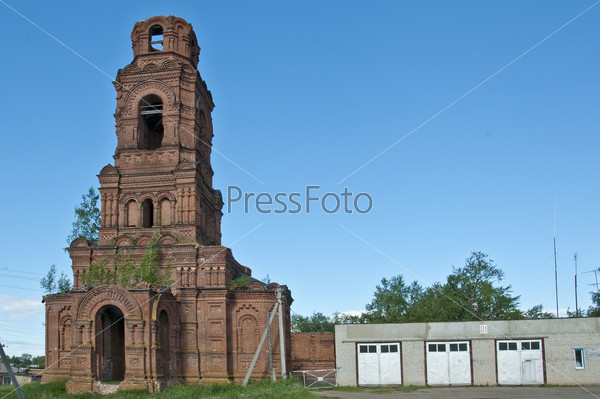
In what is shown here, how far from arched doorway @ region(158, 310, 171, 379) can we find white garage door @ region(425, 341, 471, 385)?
12840 millimetres

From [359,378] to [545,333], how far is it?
30.2ft

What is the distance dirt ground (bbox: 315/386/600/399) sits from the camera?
25.6 metres

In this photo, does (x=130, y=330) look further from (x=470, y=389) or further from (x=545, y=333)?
(x=545, y=333)

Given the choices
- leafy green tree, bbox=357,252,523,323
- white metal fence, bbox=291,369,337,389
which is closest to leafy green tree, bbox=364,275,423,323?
leafy green tree, bbox=357,252,523,323

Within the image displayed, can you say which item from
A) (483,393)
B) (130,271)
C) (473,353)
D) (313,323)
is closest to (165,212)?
(130,271)

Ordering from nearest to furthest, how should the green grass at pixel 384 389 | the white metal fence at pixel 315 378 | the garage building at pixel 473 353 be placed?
the green grass at pixel 384 389 → the garage building at pixel 473 353 → the white metal fence at pixel 315 378

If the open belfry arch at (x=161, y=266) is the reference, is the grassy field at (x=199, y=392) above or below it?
below

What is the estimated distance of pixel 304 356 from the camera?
142ft

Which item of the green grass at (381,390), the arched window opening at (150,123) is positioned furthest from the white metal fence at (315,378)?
the arched window opening at (150,123)

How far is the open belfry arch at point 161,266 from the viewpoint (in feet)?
99.5

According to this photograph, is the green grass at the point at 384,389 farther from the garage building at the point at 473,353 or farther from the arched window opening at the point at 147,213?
the arched window opening at the point at 147,213

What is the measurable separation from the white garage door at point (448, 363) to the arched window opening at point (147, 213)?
17001 millimetres

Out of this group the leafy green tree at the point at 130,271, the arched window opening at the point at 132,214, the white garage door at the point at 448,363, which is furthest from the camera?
the arched window opening at the point at 132,214

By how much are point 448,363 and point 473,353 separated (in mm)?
1290
